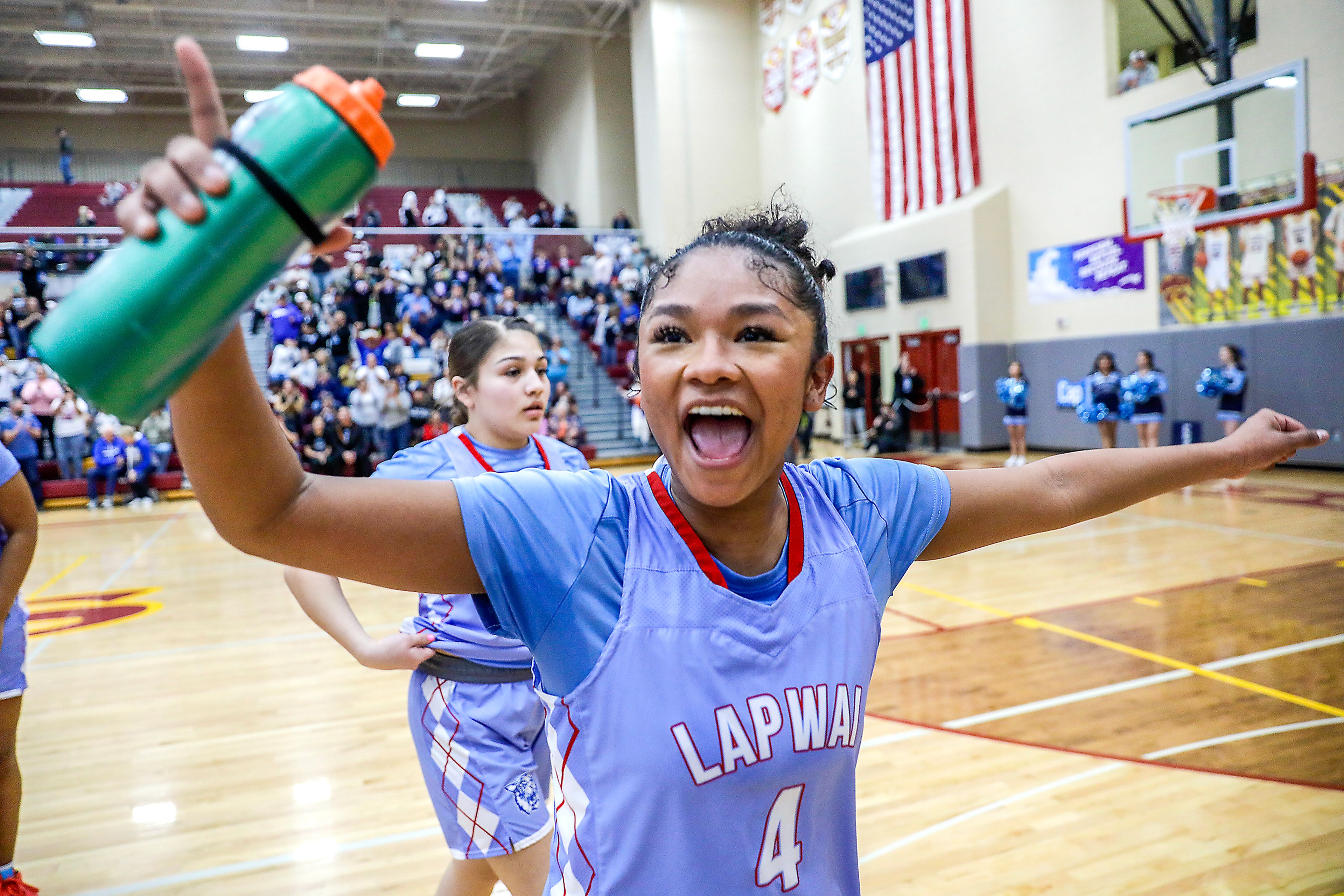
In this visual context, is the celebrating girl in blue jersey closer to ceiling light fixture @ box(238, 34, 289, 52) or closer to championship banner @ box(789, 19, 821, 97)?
championship banner @ box(789, 19, 821, 97)

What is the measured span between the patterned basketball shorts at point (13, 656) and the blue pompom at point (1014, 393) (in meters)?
13.4

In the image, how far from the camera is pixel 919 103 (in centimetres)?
1678

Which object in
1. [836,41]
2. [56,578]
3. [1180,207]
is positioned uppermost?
[836,41]

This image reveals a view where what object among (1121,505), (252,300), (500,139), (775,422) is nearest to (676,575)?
(775,422)

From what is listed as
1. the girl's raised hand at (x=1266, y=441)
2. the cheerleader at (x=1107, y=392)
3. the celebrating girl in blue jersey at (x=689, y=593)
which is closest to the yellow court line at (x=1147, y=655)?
the girl's raised hand at (x=1266, y=441)

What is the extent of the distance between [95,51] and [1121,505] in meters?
28.5

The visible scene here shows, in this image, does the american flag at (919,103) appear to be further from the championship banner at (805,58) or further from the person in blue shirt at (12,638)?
the person in blue shirt at (12,638)

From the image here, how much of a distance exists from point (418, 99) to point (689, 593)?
28.7 m

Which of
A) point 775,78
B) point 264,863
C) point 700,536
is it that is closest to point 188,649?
point 264,863

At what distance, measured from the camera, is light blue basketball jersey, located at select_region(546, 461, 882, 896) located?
1149 millimetres

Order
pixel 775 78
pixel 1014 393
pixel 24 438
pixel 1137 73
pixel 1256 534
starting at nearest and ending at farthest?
1. pixel 1256 534
2. pixel 24 438
3. pixel 1137 73
4. pixel 1014 393
5. pixel 775 78

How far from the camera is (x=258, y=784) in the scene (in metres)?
4.00

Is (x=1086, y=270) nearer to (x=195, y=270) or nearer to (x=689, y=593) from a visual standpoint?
(x=689, y=593)

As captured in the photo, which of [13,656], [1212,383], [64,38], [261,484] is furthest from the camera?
[64,38]
